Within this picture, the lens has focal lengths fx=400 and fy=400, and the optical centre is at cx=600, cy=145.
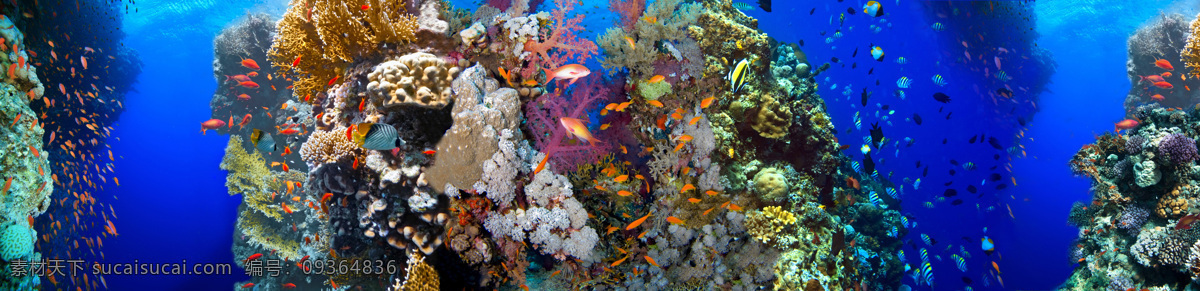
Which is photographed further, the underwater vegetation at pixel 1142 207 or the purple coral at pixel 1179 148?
the purple coral at pixel 1179 148

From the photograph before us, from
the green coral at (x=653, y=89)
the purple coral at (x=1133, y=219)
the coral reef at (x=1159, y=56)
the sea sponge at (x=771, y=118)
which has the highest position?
the coral reef at (x=1159, y=56)

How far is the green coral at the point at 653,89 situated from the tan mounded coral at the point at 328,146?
352cm

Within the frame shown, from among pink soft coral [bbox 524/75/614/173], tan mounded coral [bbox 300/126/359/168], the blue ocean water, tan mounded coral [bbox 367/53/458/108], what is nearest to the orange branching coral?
tan mounded coral [bbox 367/53/458/108]

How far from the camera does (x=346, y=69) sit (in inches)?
192

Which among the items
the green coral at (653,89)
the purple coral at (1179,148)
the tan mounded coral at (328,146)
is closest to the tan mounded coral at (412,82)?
the tan mounded coral at (328,146)

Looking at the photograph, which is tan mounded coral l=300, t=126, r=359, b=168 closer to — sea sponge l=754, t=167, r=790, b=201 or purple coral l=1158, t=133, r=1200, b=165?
sea sponge l=754, t=167, r=790, b=201

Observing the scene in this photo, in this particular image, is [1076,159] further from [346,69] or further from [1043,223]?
[1043,223]

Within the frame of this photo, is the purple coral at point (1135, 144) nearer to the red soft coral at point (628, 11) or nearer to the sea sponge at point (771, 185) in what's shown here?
the sea sponge at point (771, 185)

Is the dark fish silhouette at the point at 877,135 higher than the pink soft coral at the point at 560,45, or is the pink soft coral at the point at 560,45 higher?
the dark fish silhouette at the point at 877,135

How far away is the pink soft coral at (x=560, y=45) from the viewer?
4.75 m

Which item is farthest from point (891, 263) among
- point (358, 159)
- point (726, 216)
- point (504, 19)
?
point (358, 159)

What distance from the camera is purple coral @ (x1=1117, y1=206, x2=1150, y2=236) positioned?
6.43 meters

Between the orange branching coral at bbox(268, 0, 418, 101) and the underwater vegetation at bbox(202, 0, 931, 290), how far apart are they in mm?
21

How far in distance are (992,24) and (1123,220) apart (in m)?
18.2
